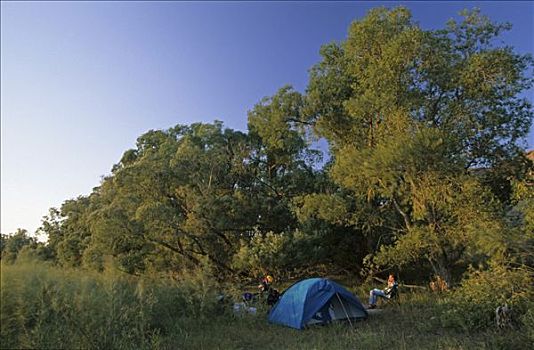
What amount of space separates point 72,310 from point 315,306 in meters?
5.86

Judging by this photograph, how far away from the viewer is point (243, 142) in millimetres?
18391

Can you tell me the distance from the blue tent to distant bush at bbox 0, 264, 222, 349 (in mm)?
3043

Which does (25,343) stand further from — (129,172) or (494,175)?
(494,175)

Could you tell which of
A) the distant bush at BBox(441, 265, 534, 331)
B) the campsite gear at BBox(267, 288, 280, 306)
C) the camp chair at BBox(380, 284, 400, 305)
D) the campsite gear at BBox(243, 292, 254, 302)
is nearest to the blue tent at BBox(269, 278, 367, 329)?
the campsite gear at BBox(267, 288, 280, 306)

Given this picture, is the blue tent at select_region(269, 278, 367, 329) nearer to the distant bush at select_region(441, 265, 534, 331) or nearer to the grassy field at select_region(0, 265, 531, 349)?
the grassy field at select_region(0, 265, 531, 349)

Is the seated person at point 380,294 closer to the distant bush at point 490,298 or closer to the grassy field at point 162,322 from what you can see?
the grassy field at point 162,322

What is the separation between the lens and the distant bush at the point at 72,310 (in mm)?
4812

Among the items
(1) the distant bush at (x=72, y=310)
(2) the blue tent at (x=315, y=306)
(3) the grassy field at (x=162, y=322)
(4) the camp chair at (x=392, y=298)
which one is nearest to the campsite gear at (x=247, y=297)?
(3) the grassy field at (x=162, y=322)

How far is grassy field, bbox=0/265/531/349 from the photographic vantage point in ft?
16.5

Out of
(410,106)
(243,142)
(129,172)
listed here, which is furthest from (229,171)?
(410,106)

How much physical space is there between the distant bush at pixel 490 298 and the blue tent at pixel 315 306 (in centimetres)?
235

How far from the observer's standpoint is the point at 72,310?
5.64 metres

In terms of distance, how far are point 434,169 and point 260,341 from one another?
24.3ft

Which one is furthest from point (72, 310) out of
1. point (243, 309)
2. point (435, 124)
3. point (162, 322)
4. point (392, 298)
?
point (435, 124)
